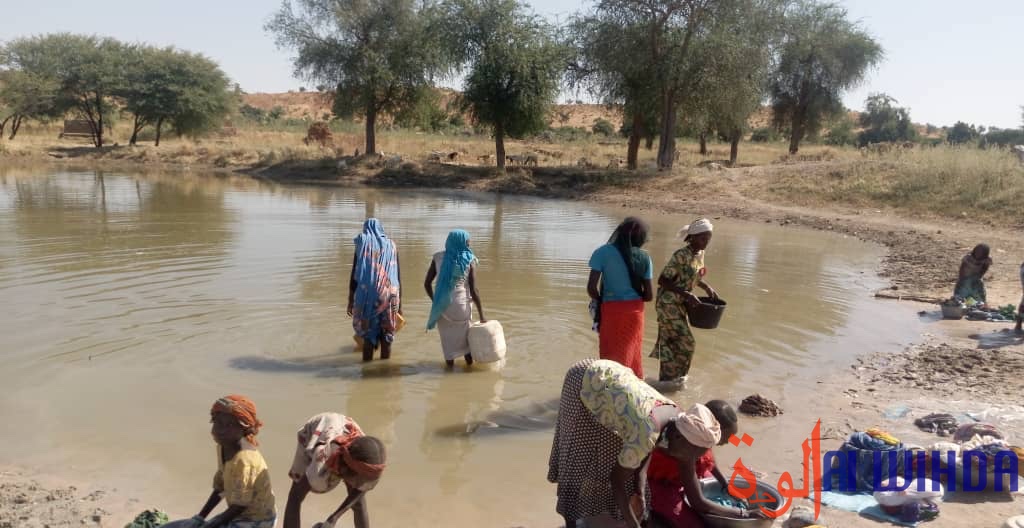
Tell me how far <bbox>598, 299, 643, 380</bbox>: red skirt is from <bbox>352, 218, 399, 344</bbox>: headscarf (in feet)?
7.06

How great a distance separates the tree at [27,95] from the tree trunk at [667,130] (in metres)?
35.5

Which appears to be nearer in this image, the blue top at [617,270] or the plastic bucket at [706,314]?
the blue top at [617,270]

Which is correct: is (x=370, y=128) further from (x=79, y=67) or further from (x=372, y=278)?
(x=372, y=278)

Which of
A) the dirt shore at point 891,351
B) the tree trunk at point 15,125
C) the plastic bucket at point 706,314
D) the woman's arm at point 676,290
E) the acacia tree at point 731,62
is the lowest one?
the dirt shore at point 891,351

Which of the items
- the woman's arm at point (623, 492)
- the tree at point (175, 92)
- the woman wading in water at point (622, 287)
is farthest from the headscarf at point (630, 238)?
the tree at point (175, 92)

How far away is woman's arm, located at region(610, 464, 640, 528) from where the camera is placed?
356cm

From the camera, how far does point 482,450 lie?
5.39m

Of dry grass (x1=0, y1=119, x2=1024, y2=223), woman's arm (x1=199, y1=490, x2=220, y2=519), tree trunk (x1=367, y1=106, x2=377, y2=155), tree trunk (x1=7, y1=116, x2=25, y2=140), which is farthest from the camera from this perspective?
tree trunk (x1=7, y1=116, x2=25, y2=140)

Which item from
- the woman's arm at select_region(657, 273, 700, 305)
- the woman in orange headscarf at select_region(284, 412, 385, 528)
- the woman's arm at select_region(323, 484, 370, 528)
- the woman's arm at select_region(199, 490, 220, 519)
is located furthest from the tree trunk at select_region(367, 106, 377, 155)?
the woman in orange headscarf at select_region(284, 412, 385, 528)

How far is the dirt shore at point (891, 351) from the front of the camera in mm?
4332

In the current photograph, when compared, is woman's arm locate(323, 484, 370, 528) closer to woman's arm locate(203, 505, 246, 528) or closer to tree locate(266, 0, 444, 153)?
woman's arm locate(203, 505, 246, 528)

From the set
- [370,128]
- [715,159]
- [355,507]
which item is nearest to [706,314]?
[355,507]

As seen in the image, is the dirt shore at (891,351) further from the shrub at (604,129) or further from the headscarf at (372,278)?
the shrub at (604,129)

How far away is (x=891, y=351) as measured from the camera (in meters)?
7.96
